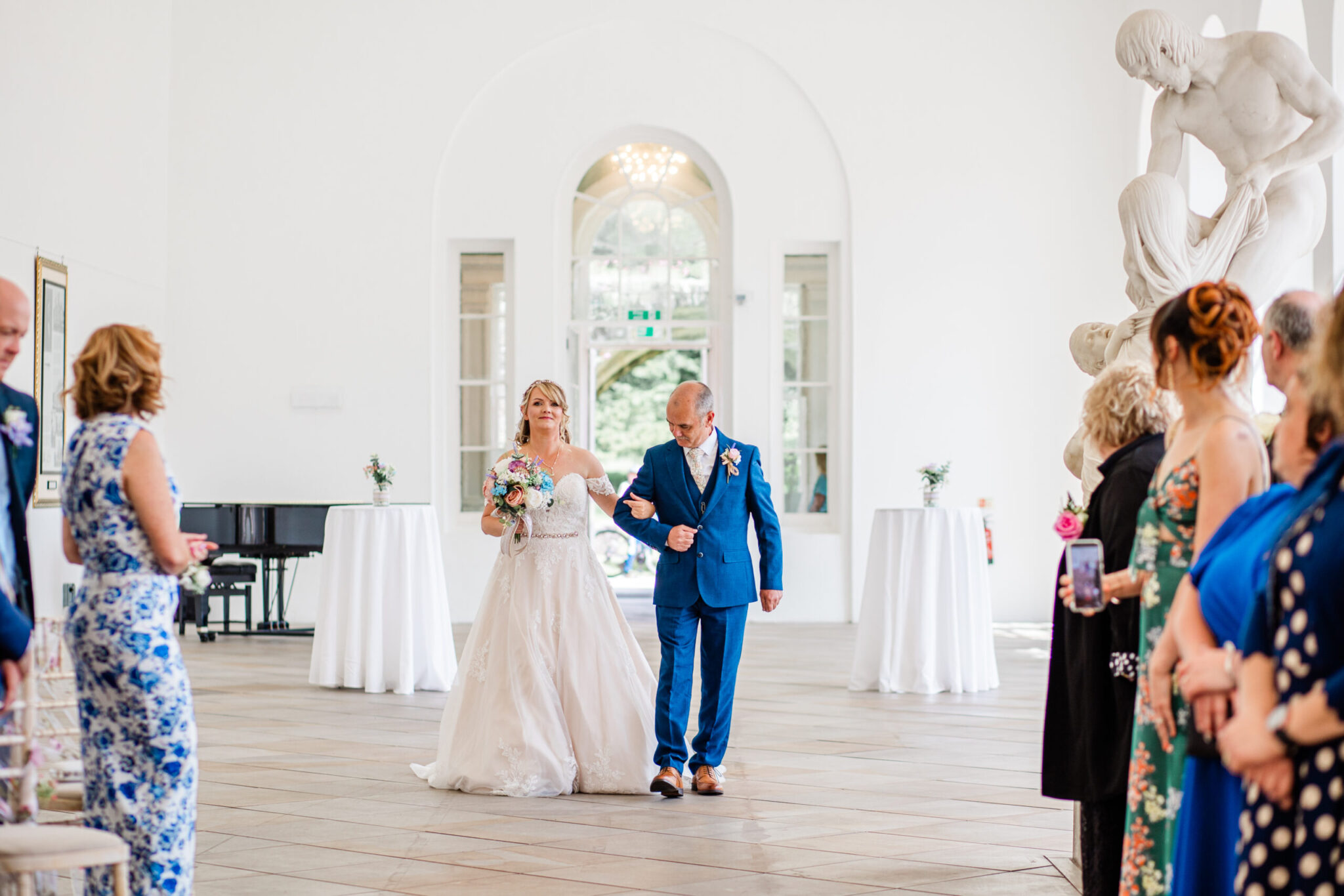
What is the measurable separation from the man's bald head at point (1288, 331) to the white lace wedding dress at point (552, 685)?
309 cm

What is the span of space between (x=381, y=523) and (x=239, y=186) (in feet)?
17.0

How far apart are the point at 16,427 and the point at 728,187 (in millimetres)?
9129

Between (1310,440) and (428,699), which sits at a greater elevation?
(1310,440)

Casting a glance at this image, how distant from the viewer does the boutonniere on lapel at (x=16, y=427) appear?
9.63 feet

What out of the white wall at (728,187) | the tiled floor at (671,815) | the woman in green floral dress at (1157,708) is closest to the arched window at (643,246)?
the white wall at (728,187)

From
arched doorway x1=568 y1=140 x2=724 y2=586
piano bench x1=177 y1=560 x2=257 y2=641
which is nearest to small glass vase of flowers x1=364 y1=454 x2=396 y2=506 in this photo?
piano bench x1=177 y1=560 x2=257 y2=641

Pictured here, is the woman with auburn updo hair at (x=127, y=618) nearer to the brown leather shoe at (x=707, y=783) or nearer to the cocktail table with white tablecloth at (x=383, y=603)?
the brown leather shoe at (x=707, y=783)

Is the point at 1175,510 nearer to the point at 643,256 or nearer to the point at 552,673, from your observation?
the point at 552,673

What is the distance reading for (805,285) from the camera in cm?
1172

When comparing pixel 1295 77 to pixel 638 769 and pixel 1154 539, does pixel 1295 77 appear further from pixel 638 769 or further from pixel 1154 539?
→ pixel 638 769

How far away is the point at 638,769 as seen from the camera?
5.05 metres

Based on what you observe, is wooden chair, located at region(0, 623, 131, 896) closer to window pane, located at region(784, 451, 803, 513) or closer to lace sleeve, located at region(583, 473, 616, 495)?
lace sleeve, located at region(583, 473, 616, 495)

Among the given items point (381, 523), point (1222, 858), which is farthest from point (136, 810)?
point (381, 523)

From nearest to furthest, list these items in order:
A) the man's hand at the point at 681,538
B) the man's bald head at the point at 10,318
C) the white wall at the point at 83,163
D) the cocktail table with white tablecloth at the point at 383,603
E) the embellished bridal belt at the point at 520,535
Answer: the man's bald head at the point at 10,318
the man's hand at the point at 681,538
the embellished bridal belt at the point at 520,535
the cocktail table with white tablecloth at the point at 383,603
the white wall at the point at 83,163
